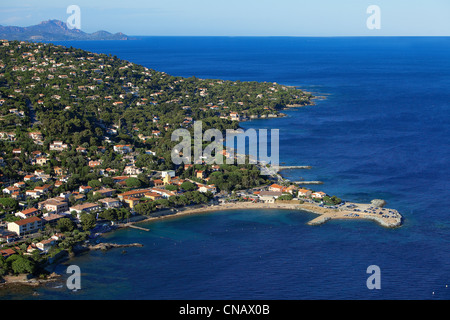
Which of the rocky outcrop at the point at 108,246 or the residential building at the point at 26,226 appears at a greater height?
the residential building at the point at 26,226

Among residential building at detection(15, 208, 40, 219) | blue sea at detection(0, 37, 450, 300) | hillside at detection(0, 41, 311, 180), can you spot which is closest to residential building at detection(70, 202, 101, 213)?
residential building at detection(15, 208, 40, 219)

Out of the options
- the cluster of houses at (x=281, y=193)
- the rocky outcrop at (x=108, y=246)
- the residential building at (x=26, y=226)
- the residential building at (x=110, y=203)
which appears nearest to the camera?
the rocky outcrop at (x=108, y=246)

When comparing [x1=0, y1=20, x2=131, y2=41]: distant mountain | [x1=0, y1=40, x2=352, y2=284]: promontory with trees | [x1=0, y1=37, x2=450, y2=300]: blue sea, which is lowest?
→ [x1=0, y1=37, x2=450, y2=300]: blue sea

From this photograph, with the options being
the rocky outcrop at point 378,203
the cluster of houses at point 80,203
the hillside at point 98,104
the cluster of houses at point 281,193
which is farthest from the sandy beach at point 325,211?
the hillside at point 98,104

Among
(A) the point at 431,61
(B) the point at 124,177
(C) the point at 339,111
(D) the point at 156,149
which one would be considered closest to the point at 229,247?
(B) the point at 124,177

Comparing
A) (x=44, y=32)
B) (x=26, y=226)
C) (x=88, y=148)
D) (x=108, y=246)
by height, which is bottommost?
(x=108, y=246)

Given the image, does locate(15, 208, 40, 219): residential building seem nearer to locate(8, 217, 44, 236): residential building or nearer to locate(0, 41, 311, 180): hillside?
locate(8, 217, 44, 236): residential building

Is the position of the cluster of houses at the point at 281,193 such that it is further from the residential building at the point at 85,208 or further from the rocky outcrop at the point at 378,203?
the residential building at the point at 85,208

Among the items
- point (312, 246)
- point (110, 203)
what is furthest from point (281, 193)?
point (110, 203)

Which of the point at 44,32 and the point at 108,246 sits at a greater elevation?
the point at 44,32

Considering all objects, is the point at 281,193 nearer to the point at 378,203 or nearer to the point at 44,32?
the point at 378,203
